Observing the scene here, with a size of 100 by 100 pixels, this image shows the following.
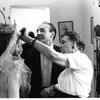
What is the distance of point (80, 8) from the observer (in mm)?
2584

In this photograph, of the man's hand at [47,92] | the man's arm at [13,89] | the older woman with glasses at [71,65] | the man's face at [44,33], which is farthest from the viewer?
the man's face at [44,33]

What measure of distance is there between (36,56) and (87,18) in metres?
0.79

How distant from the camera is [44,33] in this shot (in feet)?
7.31

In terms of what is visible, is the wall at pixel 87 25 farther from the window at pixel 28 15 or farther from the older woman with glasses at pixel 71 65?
the older woman with glasses at pixel 71 65

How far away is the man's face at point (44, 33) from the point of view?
2211mm

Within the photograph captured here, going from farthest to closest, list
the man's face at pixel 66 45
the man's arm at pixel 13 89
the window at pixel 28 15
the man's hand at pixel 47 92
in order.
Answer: the window at pixel 28 15
the man's hand at pixel 47 92
the man's face at pixel 66 45
the man's arm at pixel 13 89

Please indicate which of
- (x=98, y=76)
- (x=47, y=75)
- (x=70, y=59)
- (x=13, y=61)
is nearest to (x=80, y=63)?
(x=70, y=59)

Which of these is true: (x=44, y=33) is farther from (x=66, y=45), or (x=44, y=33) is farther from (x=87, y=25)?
(x=87, y=25)

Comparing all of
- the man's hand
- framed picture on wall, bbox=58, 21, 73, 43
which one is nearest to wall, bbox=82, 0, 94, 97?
framed picture on wall, bbox=58, 21, 73, 43

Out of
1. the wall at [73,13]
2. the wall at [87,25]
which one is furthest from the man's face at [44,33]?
the wall at [87,25]

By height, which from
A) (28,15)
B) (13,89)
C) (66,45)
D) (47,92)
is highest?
(28,15)

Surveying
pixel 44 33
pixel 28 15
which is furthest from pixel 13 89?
pixel 28 15

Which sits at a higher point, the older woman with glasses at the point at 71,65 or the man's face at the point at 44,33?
the man's face at the point at 44,33

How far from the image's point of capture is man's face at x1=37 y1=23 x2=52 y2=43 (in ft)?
7.25
